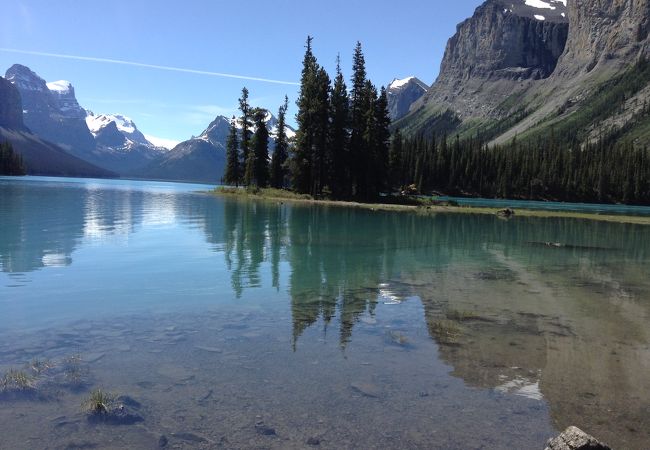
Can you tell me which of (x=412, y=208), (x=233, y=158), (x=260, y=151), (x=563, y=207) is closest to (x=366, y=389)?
(x=412, y=208)

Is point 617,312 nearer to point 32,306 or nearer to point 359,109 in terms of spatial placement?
point 32,306

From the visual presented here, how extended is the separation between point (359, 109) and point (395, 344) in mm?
73520

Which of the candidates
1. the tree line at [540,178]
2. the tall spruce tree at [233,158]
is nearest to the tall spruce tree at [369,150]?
the tall spruce tree at [233,158]

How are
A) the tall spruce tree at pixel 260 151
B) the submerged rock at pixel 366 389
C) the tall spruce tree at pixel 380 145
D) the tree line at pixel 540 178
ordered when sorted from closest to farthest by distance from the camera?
1. the submerged rock at pixel 366 389
2. the tall spruce tree at pixel 380 145
3. the tall spruce tree at pixel 260 151
4. the tree line at pixel 540 178

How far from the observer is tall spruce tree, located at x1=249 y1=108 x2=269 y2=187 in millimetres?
99375

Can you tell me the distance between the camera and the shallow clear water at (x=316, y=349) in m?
8.12

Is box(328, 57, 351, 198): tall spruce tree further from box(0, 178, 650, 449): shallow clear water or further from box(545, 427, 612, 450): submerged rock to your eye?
box(545, 427, 612, 450): submerged rock

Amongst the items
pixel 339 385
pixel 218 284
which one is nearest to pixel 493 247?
pixel 218 284

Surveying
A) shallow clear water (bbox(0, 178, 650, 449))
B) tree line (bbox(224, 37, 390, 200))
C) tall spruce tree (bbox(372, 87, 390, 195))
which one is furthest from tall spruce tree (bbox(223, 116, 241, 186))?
shallow clear water (bbox(0, 178, 650, 449))

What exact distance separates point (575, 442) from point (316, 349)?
20.6 ft

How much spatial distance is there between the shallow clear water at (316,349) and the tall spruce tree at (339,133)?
54.3 m

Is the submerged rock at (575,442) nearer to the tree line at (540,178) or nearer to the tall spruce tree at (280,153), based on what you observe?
the tall spruce tree at (280,153)

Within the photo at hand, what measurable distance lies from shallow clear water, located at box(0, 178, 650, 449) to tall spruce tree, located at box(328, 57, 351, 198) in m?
54.3

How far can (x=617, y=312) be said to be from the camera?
56.5ft
